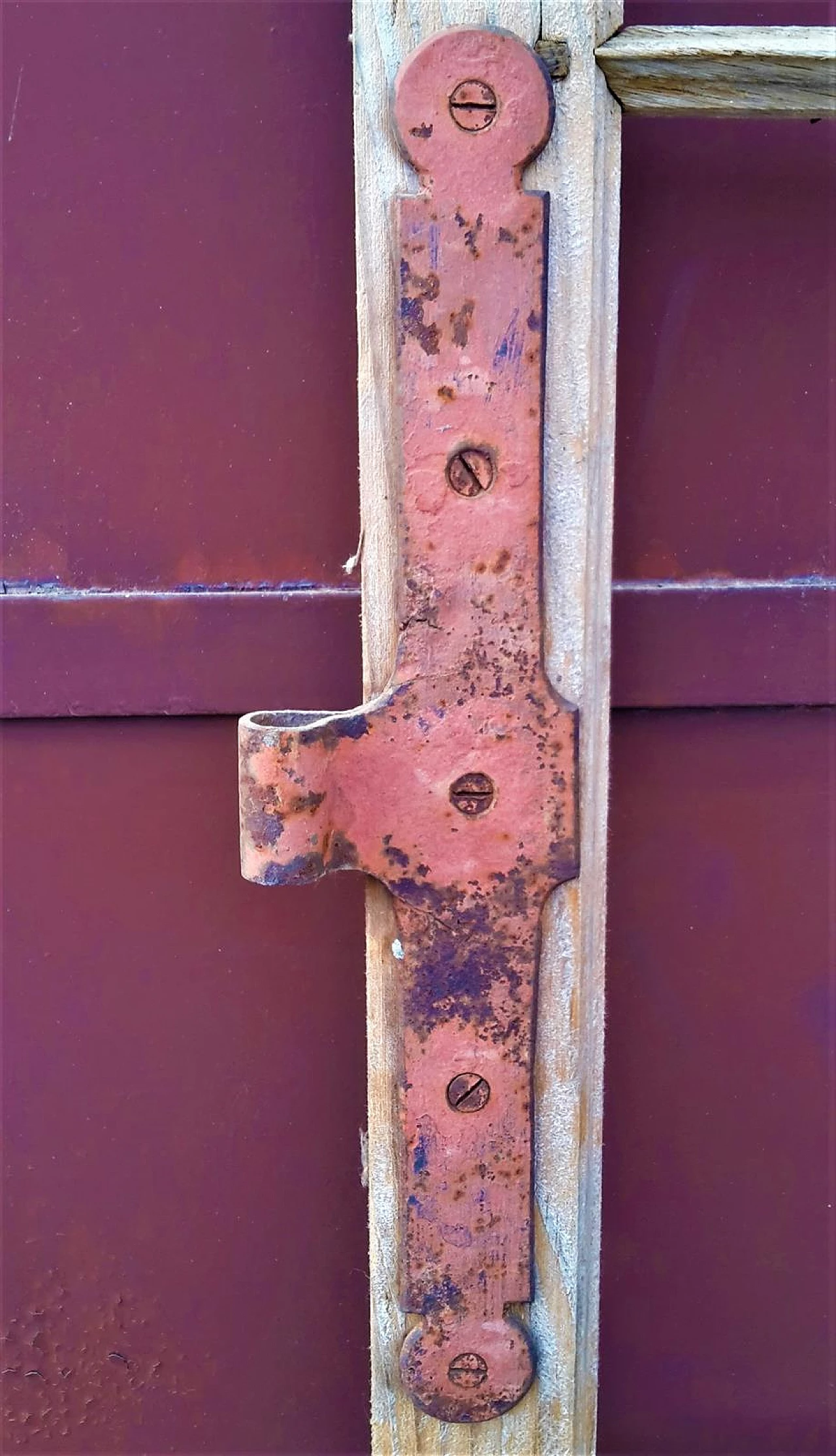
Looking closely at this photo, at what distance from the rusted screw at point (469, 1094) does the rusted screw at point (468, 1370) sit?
12cm

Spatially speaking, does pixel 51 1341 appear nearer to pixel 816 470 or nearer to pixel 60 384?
pixel 60 384

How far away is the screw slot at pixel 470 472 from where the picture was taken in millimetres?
417

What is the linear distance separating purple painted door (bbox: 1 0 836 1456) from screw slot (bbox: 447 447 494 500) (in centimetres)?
19

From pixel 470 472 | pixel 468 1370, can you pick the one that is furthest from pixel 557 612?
pixel 468 1370

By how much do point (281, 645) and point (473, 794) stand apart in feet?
0.71

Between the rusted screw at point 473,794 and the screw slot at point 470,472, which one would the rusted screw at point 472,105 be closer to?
the screw slot at point 470,472

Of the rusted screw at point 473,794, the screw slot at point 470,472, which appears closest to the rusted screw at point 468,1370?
the rusted screw at point 473,794

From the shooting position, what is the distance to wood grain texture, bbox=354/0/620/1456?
1.36ft

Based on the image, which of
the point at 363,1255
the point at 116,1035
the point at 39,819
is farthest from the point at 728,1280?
the point at 39,819

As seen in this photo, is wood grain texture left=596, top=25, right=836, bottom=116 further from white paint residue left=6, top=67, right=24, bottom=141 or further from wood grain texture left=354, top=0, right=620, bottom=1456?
white paint residue left=6, top=67, right=24, bottom=141

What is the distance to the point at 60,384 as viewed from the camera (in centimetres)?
59

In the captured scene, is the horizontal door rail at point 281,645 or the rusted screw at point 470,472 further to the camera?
the horizontal door rail at point 281,645

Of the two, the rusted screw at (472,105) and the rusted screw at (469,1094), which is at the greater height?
the rusted screw at (472,105)

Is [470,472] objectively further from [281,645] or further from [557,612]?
[281,645]
